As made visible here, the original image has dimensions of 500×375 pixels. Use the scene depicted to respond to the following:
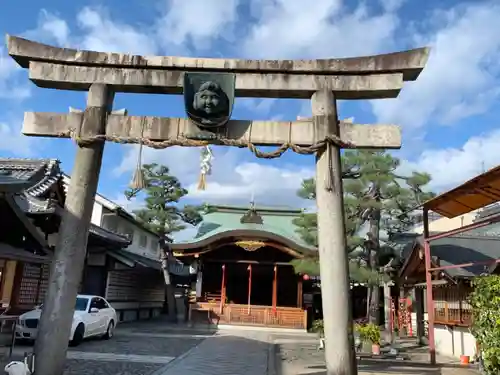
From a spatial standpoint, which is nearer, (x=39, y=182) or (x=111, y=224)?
(x=39, y=182)

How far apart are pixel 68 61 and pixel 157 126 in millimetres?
2041

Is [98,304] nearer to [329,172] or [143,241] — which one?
[329,172]

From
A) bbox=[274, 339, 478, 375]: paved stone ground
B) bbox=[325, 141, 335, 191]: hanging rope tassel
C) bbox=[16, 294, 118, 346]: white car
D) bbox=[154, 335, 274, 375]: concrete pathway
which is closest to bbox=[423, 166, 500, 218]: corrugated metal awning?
bbox=[325, 141, 335, 191]: hanging rope tassel

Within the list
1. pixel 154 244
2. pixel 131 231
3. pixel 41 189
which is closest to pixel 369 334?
pixel 41 189

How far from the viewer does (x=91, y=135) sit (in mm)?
8312

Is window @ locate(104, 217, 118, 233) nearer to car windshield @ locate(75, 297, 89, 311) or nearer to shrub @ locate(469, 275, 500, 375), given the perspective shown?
car windshield @ locate(75, 297, 89, 311)

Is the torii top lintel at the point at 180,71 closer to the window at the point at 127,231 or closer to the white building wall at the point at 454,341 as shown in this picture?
the white building wall at the point at 454,341

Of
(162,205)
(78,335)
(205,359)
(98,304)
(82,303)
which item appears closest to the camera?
(205,359)

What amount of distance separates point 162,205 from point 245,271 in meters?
7.39

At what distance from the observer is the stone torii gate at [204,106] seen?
8.06 m

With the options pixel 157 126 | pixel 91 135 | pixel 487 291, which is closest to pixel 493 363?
pixel 487 291

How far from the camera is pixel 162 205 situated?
88.9 feet

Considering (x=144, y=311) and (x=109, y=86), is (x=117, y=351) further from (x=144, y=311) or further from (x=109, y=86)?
(x=144, y=311)

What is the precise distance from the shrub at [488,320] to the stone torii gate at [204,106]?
10.4 feet
